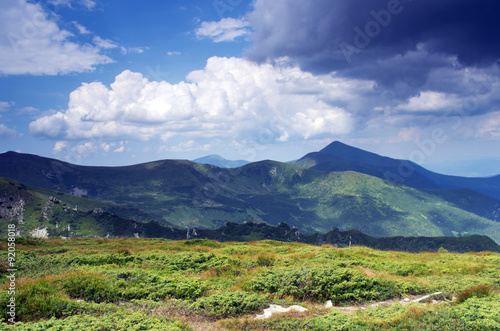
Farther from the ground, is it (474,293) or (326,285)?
(474,293)

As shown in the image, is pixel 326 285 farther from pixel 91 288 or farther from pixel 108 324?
pixel 91 288

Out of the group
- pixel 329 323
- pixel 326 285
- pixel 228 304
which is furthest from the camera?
pixel 326 285

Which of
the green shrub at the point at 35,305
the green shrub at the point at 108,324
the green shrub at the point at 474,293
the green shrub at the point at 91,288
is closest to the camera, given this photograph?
the green shrub at the point at 108,324

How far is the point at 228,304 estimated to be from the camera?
47.4 feet

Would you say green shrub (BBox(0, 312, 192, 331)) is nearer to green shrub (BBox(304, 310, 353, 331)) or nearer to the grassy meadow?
the grassy meadow

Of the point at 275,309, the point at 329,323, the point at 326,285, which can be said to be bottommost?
the point at 275,309

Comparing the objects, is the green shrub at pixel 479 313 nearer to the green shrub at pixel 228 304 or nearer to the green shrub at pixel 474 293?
the green shrub at pixel 474 293

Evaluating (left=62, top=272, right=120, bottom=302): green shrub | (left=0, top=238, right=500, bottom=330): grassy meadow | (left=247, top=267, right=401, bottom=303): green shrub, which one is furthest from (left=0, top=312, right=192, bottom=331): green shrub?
(left=247, top=267, right=401, bottom=303): green shrub

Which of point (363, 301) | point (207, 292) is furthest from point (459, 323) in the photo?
point (207, 292)

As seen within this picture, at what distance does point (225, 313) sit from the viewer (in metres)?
14.1

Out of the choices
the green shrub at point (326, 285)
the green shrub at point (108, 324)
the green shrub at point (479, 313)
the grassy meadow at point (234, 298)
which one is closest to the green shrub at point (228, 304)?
the grassy meadow at point (234, 298)

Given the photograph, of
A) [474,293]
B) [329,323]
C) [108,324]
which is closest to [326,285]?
[329,323]

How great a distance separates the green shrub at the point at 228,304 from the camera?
14094mm

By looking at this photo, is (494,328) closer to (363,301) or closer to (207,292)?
(363,301)
